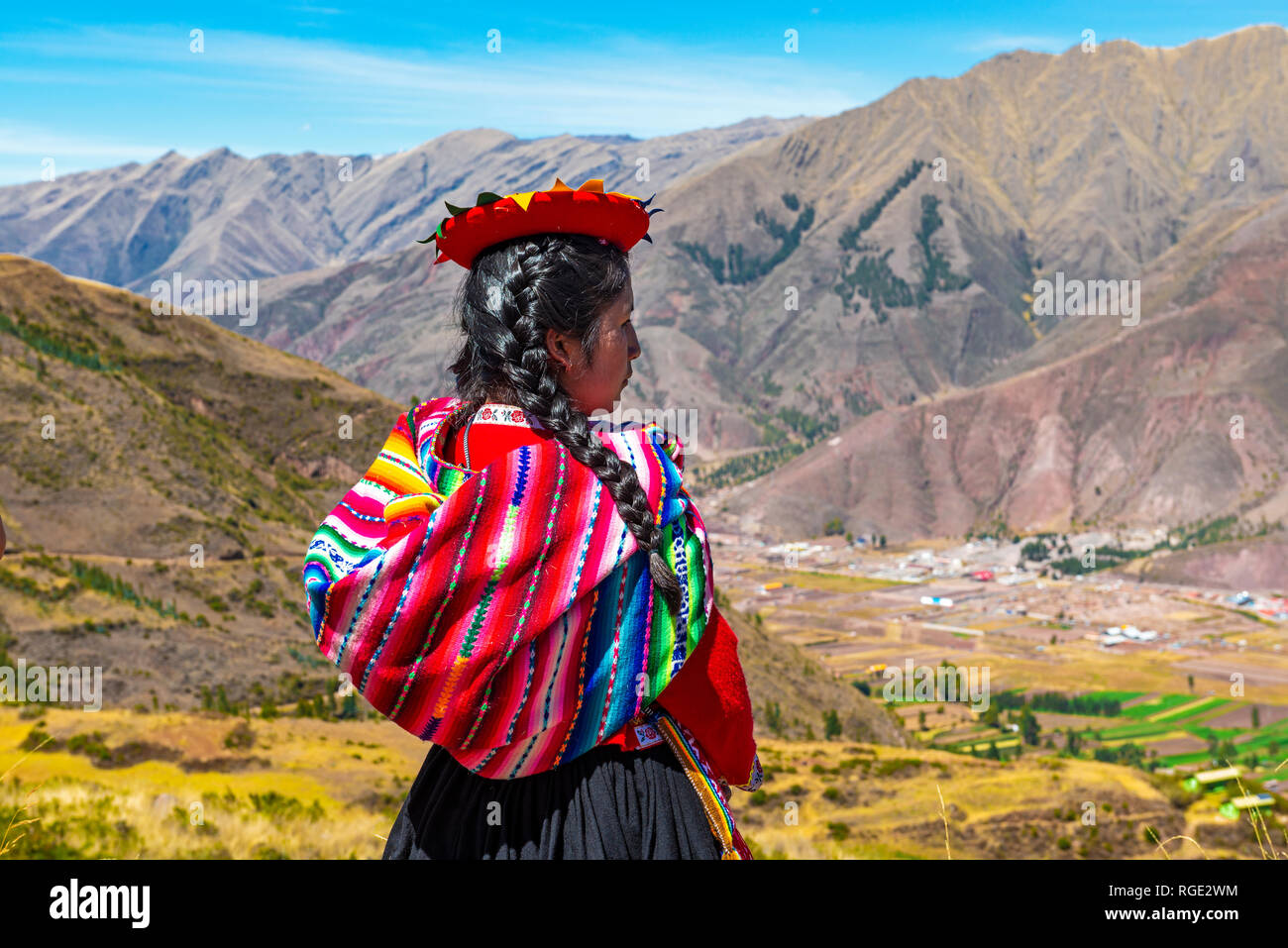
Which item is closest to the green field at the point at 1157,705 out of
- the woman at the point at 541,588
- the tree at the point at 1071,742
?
the tree at the point at 1071,742

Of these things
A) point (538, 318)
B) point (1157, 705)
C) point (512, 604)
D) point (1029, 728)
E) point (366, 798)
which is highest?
point (538, 318)

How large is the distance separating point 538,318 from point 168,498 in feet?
152

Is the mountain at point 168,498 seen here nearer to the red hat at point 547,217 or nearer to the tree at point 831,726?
the tree at point 831,726

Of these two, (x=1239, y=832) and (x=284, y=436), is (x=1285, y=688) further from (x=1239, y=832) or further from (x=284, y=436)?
(x=284, y=436)

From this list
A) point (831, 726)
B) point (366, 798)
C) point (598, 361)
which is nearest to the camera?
point (598, 361)

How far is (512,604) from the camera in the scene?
2562 millimetres

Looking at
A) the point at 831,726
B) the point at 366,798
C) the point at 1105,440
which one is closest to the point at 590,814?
the point at 366,798

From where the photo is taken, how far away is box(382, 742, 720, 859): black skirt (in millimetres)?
2760

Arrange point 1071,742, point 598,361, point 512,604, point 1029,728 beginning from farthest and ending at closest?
point 1029,728 → point 1071,742 → point 598,361 → point 512,604

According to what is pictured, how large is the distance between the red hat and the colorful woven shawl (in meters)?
0.56

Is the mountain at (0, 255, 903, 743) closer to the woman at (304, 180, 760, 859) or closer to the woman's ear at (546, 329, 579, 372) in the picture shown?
the woman at (304, 180, 760, 859)

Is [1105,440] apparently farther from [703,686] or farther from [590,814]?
[590,814]

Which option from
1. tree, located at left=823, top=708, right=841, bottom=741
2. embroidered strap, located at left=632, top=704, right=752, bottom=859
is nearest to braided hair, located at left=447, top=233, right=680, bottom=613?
embroidered strap, located at left=632, top=704, right=752, bottom=859
